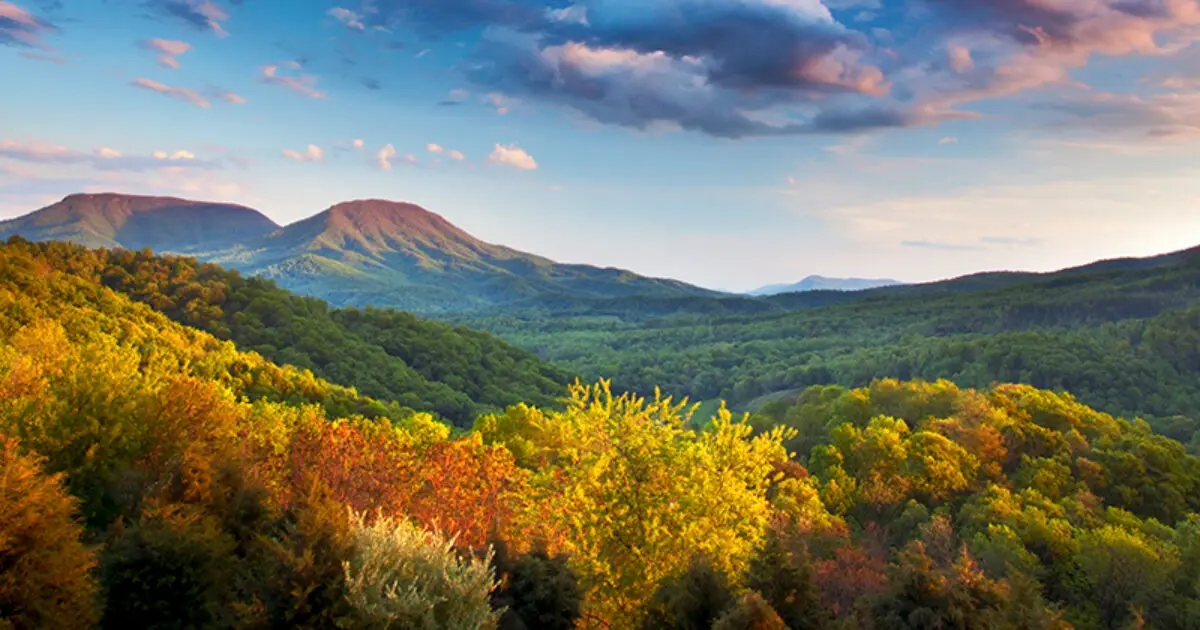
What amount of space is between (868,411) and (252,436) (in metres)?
54.1

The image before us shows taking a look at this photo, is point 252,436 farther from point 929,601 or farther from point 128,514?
point 929,601

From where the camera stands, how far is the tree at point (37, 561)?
50.7 ft

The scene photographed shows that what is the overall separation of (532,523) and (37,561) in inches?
514

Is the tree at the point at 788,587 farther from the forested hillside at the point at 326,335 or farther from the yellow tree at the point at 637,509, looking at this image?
the forested hillside at the point at 326,335

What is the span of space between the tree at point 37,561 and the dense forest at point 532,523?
0.05 metres

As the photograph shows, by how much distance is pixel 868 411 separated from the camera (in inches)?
2815

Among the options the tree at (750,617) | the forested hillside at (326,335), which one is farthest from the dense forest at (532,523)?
the forested hillside at (326,335)

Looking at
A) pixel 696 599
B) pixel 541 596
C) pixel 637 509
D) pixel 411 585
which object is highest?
pixel 411 585

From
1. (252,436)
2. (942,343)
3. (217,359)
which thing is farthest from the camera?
(942,343)

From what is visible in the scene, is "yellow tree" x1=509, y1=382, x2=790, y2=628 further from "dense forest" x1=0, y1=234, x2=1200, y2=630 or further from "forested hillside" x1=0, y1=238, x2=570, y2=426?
"forested hillside" x1=0, y1=238, x2=570, y2=426

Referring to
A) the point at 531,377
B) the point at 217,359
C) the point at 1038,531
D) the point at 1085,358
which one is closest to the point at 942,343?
the point at 1085,358

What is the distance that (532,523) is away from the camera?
25016 mm

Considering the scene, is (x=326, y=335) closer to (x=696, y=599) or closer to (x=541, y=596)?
(x=541, y=596)

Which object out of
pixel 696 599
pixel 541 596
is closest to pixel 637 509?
pixel 696 599
